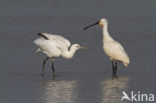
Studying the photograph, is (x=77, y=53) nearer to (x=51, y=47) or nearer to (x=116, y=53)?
(x=51, y=47)

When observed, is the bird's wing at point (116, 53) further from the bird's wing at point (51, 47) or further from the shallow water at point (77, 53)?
the bird's wing at point (51, 47)

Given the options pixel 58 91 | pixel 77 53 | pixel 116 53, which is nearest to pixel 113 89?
pixel 58 91

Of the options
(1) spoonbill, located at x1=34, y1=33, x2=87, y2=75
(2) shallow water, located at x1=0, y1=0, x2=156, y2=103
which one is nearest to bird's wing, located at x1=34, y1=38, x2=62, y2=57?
(1) spoonbill, located at x1=34, y1=33, x2=87, y2=75

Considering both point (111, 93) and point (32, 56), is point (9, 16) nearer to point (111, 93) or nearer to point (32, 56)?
point (32, 56)

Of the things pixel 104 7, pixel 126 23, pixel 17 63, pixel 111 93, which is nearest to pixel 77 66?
pixel 17 63

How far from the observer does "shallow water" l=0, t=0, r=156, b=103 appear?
12.6 m

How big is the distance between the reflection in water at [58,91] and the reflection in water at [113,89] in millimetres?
661

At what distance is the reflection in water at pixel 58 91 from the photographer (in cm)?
1175

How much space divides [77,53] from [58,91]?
5.00 m

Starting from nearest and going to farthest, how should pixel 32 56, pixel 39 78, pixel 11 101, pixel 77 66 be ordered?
pixel 11 101 → pixel 39 78 → pixel 77 66 → pixel 32 56

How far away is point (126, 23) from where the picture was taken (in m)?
22.0

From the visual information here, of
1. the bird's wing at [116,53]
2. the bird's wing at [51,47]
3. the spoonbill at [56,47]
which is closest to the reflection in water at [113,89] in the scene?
the bird's wing at [116,53]

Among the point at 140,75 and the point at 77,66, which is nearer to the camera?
the point at 140,75

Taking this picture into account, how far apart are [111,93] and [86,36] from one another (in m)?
7.54
